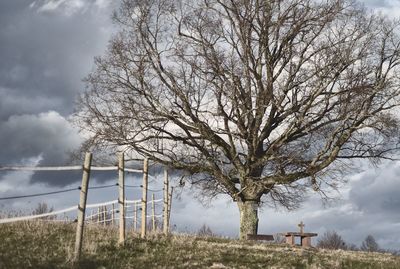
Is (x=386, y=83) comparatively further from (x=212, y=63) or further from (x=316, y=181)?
(x=212, y=63)

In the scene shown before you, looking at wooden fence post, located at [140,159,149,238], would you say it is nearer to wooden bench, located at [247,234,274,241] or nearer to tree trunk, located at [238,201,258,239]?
wooden bench, located at [247,234,274,241]

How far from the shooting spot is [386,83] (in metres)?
23.8

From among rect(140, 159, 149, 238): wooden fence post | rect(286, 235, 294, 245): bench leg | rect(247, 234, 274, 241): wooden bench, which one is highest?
rect(140, 159, 149, 238): wooden fence post

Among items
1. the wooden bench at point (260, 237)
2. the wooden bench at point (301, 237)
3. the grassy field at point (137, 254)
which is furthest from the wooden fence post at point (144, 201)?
the wooden bench at point (301, 237)

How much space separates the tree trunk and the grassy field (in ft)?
24.8

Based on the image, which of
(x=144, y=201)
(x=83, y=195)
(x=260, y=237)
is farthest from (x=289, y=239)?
(x=83, y=195)

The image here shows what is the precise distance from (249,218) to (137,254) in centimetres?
1157

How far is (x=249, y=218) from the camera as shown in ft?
76.9

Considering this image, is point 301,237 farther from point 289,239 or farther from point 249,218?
point 249,218

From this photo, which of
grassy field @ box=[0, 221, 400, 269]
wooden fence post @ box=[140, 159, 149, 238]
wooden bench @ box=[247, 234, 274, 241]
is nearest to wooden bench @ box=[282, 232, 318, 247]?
wooden bench @ box=[247, 234, 274, 241]

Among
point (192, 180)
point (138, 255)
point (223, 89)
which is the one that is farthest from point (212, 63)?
point (138, 255)

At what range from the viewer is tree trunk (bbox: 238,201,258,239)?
23.4 metres

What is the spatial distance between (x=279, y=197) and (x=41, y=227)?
1231cm

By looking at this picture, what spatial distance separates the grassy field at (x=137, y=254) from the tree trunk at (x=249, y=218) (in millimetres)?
7571
